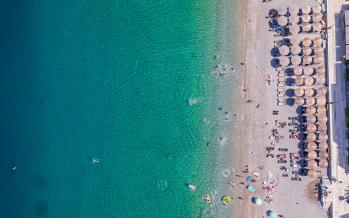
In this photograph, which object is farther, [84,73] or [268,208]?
[84,73]

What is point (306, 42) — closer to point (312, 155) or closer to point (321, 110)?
point (321, 110)

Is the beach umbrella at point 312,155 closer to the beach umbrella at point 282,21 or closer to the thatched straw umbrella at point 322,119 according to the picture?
the thatched straw umbrella at point 322,119

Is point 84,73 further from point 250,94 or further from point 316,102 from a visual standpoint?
point 316,102

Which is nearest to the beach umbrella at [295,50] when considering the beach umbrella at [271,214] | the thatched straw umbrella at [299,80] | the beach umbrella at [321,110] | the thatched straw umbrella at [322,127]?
the thatched straw umbrella at [299,80]

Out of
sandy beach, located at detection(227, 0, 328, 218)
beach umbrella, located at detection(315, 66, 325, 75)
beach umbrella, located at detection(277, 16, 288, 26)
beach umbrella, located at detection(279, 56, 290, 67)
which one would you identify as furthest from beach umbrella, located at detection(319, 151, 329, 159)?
beach umbrella, located at detection(277, 16, 288, 26)

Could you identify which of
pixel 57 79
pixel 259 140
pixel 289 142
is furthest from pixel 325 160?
pixel 57 79

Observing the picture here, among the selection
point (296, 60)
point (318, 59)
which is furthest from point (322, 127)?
point (296, 60)
